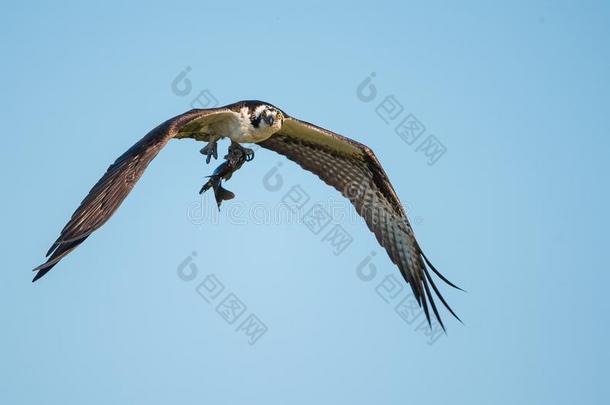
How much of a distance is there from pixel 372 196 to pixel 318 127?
4.46 feet

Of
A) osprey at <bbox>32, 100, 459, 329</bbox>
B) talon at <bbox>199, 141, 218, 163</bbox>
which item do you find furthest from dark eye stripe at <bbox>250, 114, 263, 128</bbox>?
talon at <bbox>199, 141, 218, 163</bbox>

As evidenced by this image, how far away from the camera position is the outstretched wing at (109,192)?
8.81 m

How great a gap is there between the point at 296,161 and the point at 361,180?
100 cm

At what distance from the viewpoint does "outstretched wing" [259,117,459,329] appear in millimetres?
13023

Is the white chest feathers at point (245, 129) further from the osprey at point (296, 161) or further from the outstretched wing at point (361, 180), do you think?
the outstretched wing at point (361, 180)

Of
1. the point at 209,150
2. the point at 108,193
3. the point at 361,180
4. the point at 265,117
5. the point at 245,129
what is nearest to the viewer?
the point at 108,193

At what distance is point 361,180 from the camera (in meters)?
13.4

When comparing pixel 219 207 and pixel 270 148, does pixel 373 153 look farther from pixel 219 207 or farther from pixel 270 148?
pixel 219 207

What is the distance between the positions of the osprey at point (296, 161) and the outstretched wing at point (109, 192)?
11mm

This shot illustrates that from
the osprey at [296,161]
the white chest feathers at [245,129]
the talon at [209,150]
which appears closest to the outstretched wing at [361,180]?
the osprey at [296,161]

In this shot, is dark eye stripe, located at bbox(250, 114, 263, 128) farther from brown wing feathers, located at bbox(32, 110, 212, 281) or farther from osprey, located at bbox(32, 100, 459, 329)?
brown wing feathers, located at bbox(32, 110, 212, 281)

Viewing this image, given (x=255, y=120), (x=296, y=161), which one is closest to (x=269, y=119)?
(x=255, y=120)

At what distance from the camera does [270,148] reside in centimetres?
1341

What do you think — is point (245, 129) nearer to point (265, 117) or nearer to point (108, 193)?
point (265, 117)
